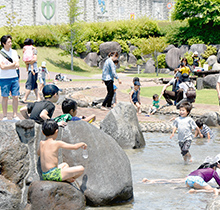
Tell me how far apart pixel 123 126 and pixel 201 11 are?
33.3 metres

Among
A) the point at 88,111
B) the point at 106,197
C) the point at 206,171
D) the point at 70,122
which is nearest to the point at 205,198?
the point at 206,171

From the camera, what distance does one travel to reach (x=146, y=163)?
7.18m

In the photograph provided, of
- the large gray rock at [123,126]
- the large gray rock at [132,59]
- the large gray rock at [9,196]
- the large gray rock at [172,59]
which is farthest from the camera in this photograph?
the large gray rock at [132,59]

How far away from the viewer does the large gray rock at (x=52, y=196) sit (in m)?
4.33

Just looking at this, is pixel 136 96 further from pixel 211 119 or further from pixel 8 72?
pixel 8 72

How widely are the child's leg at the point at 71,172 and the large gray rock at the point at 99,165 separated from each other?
0.69 ft

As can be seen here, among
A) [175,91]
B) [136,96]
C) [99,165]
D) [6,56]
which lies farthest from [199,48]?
[99,165]

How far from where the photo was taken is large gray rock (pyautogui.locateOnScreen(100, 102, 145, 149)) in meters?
8.24

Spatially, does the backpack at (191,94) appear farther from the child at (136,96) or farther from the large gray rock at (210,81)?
the large gray rock at (210,81)

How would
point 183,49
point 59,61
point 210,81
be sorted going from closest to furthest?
point 210,81, point 59,61, point 183,49

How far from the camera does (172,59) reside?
117 ft

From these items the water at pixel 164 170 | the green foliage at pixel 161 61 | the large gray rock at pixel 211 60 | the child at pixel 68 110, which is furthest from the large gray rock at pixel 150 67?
the child at pixel 68 110

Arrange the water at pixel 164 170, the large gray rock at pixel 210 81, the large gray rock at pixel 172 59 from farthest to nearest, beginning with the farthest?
the large gray rock at pixel 172 59 < the large gray rock at pixel 210 81 < the water at pixel 164 170

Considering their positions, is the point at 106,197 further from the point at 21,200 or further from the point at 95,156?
the point at 21,200
